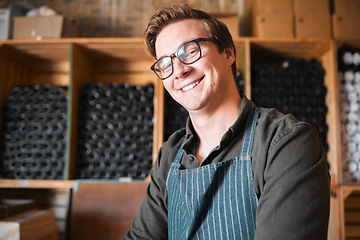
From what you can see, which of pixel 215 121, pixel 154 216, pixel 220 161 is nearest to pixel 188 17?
pixel 215 121

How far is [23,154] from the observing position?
7.94 ft

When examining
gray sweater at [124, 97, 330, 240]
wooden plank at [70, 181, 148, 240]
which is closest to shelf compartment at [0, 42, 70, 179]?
wooden plank at [70, 181, 148, 240]

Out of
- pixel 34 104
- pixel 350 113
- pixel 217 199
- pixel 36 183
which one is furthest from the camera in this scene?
pixel 34 104

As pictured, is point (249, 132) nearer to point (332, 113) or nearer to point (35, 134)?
point (332, 113)

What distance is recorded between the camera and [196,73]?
111 cm

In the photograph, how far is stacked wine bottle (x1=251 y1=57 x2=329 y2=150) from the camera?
7.73 ft

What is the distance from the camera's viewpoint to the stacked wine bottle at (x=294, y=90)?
236 cm

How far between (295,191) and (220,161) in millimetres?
336

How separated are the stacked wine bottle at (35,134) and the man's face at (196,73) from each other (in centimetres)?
158

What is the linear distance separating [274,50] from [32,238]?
2.32 meters

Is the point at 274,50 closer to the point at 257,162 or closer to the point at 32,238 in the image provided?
the point at 257,162

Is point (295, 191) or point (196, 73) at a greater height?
point (196, 73)

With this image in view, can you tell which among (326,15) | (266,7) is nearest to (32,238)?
(266,7)

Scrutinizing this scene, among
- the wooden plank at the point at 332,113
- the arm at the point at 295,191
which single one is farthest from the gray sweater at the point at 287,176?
the wooden plank at the point at 332,113
